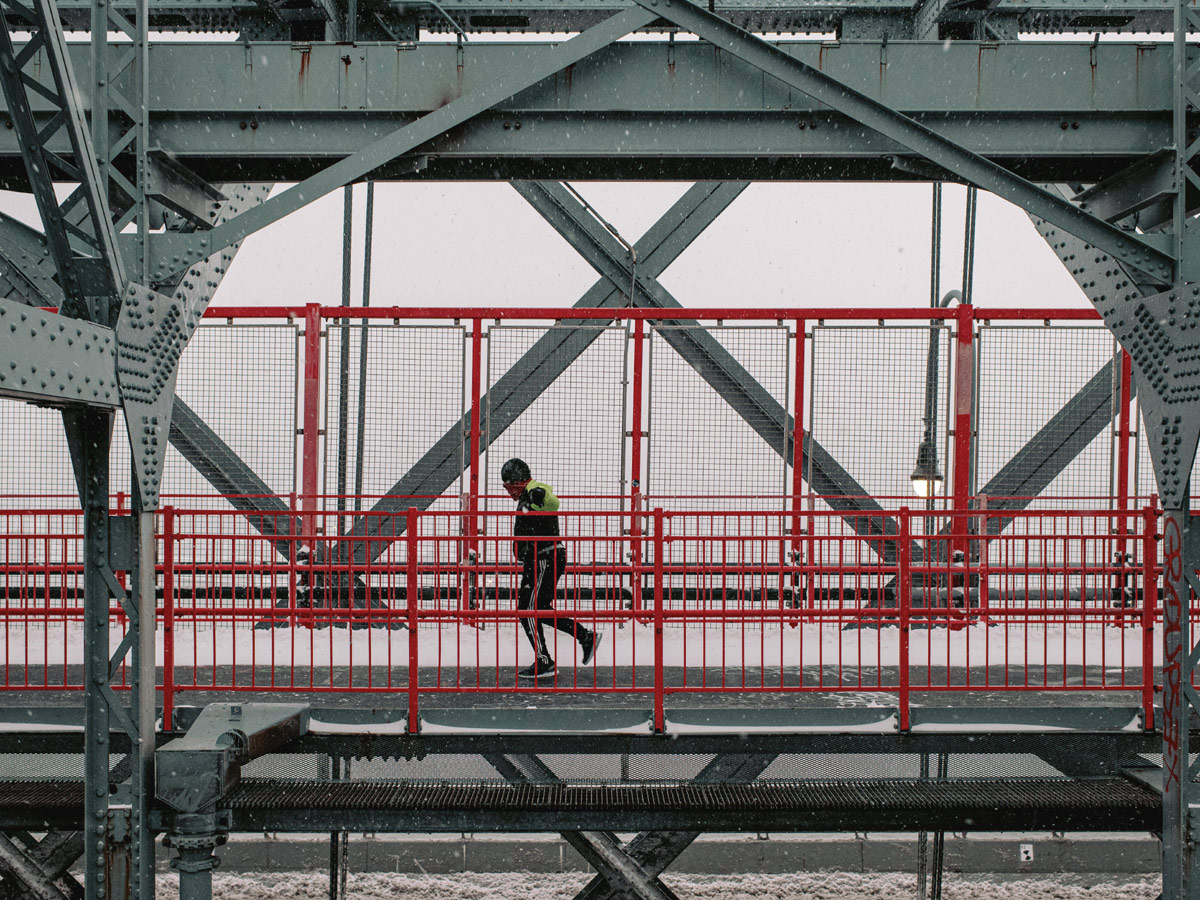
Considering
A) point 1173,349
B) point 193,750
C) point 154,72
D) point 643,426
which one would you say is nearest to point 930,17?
point 643,426

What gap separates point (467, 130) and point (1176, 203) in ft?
13.6

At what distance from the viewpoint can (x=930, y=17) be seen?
1007 centimetres

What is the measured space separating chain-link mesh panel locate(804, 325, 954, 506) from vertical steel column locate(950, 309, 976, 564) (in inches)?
7.6

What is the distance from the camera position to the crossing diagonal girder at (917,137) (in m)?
5.34

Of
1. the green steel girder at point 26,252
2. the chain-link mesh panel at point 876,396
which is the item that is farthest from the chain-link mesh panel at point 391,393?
the green steel girder at point 26,252

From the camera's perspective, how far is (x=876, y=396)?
1069cm

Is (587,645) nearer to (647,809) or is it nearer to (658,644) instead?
(658,644)

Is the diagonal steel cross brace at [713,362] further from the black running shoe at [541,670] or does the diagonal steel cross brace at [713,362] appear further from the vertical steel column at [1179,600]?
the vertical steel column at [1179,600]

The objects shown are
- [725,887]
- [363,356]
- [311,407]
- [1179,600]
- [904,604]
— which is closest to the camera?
[1179,600]

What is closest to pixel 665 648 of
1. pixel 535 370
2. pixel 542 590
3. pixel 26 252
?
pixel 542 590

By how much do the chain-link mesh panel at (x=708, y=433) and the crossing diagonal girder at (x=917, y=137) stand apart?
16.8ft

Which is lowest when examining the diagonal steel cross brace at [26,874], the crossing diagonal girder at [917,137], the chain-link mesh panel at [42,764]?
the chain-link mesh panel at [42,764]

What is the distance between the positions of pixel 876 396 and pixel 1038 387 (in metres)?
1.77

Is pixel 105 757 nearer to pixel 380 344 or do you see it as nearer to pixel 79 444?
pixel 79 444
